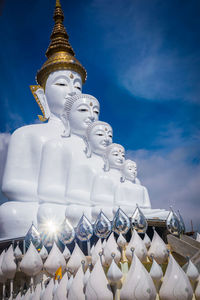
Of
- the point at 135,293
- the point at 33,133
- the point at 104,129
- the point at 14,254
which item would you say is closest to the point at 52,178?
the point at 33,133

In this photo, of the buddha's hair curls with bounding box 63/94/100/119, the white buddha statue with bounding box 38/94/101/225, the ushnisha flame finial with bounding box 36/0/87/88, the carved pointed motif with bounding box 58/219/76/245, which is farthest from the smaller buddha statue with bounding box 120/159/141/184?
the carved pointed motif with bounding box 58/219/76/245

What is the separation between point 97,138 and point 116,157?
82cm

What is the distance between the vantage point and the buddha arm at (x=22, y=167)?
19.9ft

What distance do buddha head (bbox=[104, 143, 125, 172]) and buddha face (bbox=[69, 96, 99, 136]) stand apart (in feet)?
3.17

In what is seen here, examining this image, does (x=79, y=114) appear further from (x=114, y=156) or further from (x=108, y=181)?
(x=108, y=181)

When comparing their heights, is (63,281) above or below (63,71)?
below

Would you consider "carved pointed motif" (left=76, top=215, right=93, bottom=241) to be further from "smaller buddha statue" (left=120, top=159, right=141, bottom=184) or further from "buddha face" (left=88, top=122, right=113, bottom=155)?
"smaller buddha statue" (left=120, top=159, right=141, bottom=184)

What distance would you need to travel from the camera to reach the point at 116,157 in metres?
7.38

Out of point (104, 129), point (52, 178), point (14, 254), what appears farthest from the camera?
point (104, 129)

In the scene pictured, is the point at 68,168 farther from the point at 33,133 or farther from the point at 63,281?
the point at 63,281

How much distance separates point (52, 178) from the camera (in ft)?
20.6

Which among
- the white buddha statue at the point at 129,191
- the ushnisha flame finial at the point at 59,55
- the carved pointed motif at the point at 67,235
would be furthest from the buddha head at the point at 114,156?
the carved pointed motif at the point at 67,235

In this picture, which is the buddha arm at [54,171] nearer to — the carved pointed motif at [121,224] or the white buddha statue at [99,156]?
the white buddha statue at [99,156]

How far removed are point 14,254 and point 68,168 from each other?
Result: 13.4 ft
